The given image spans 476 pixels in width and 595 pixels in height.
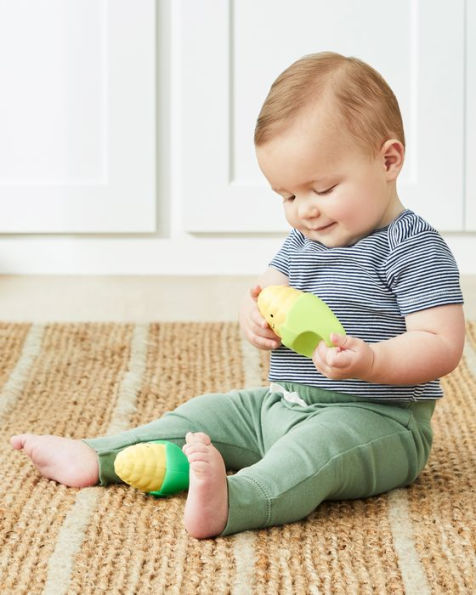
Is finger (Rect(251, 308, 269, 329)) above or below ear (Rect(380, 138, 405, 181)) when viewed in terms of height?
below

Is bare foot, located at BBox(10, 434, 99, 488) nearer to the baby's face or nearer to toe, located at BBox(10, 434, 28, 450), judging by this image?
toe, located at BBox(10, 434, 28, 450)

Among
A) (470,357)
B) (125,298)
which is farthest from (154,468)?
(125,298)

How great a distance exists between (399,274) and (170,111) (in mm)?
1266

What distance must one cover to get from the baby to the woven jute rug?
3 cm

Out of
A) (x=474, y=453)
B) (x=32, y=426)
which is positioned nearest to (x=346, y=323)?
(x=474, y=453)

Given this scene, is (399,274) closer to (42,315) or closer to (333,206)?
(333,206)

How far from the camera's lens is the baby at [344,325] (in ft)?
2.36

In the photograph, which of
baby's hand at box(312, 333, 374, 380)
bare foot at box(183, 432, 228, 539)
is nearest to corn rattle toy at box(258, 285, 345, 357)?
baby's hand at box(312, 333, 374, 380)

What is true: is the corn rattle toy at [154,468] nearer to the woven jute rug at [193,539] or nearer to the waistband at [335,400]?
the woven jute rug at [193,539]

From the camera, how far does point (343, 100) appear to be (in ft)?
2.47

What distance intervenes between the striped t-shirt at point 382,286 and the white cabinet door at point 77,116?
1170mm

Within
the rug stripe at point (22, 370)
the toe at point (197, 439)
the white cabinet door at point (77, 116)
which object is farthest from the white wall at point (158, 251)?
the toe at point (197, 439)

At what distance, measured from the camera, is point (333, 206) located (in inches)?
30.3

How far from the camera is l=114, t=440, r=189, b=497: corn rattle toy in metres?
0.73
